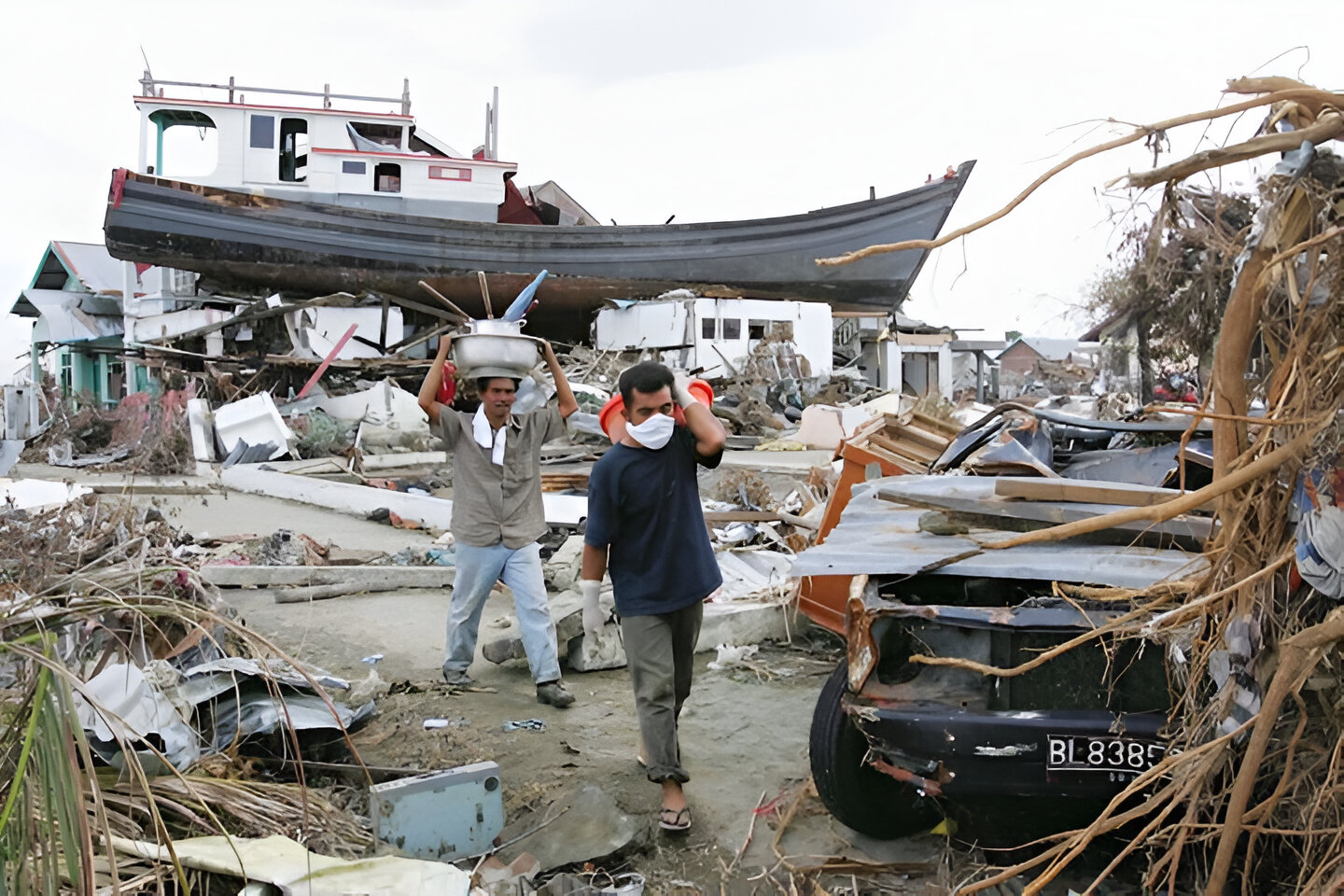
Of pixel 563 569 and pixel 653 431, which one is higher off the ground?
pixel 653 431

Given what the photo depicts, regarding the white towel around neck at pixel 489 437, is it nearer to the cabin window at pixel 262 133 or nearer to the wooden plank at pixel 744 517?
the wooden plank at pixel 744 517

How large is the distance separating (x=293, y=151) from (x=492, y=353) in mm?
23678

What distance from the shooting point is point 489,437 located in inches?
214

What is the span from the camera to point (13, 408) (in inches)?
945

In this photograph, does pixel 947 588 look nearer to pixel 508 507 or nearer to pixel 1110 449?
pixel 1110 449

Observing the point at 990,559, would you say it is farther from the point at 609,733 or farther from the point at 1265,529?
the point at 609,733

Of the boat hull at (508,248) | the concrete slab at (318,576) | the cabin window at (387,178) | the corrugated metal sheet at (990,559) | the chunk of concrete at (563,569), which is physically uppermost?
the cabin window at (387,178)

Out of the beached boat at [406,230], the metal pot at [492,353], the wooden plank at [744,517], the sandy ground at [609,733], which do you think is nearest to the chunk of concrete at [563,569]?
the sandy ground at [609,733]

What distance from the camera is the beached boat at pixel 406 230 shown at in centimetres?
2345

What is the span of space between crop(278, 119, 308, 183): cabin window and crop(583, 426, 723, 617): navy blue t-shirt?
24.1m

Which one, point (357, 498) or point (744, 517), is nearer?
point (744, 517)

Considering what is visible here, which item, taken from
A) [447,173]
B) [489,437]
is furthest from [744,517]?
[447,173]

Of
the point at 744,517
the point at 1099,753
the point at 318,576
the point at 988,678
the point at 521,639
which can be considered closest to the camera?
the point at 1099,753

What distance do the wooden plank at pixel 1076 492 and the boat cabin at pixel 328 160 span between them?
23766 mm
